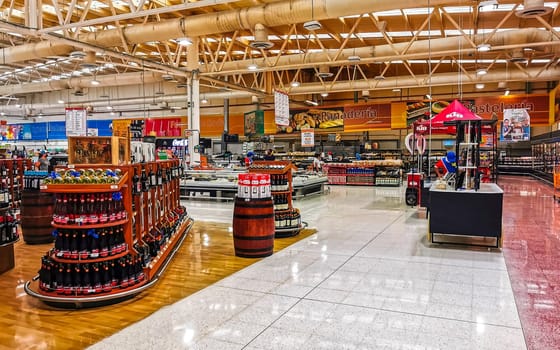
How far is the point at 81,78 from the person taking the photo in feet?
67.6

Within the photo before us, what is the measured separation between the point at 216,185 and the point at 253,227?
23.4 feet

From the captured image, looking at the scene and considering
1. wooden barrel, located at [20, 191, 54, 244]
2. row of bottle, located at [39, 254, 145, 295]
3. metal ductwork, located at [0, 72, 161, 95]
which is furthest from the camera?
metal ductwork, located at [0, 72, 161, 95]

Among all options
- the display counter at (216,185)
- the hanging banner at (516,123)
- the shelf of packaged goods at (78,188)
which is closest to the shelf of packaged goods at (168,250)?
the shelf of packaged goods at (78,188)

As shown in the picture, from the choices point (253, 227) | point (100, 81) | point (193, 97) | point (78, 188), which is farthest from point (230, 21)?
point (100, 81)

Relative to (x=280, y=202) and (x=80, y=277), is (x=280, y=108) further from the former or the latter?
(x=80, y=277)

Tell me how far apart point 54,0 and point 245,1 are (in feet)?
16.5

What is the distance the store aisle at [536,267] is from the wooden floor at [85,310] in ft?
10.1

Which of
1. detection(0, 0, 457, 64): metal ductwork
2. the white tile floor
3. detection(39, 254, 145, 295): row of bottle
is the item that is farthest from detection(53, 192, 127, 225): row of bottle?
detection(0, 0, 457, 64): metal ductwork

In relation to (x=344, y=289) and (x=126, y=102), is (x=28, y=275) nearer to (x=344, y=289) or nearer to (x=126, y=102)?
(x=344, y=289)

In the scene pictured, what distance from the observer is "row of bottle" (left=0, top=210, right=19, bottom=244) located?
504 cm

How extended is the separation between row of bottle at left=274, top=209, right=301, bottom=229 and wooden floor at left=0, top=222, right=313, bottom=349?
0.78 meters

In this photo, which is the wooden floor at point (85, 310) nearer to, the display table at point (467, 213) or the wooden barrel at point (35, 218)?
the wooden barrel at point (35, 218)

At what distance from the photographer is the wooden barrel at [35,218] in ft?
22.2

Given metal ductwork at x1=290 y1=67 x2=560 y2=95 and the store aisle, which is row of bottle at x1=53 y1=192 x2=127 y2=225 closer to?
the store aisle
